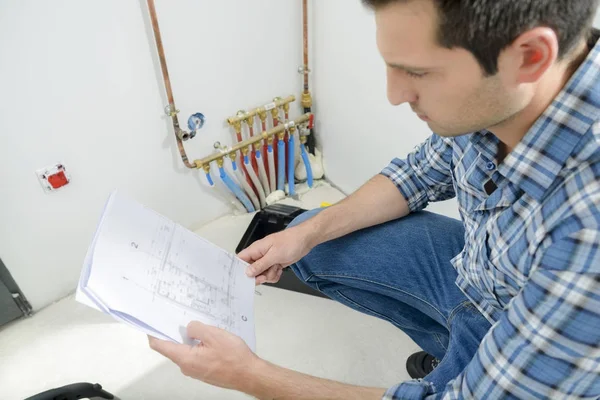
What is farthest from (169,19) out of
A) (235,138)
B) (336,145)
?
(336,145)

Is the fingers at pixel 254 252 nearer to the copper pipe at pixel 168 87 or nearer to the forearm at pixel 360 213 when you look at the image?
the forearm at pixel 360 213

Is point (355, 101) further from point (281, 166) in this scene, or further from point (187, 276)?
point (187, 276)

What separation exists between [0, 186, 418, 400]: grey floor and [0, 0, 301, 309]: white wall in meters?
0.13

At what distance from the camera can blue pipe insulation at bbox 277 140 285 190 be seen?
5.25 feet

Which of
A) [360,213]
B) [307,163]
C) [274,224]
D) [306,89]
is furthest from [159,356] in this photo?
[306,89]

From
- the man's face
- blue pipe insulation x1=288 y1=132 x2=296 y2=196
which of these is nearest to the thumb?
the man's face

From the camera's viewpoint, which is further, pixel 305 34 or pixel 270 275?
pixel 305 34

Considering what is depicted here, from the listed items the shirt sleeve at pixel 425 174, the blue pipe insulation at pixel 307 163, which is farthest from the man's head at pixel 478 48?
the blue pipe insulation at pixel 307 163

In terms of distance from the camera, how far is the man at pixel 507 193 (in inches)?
19.5

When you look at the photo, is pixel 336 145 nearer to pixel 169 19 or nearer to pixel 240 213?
pixel 240 213

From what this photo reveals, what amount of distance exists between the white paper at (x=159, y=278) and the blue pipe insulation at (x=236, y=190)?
0.67m

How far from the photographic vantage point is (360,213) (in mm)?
968

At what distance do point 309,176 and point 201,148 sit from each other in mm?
464

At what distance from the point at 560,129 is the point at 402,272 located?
1.50ft
